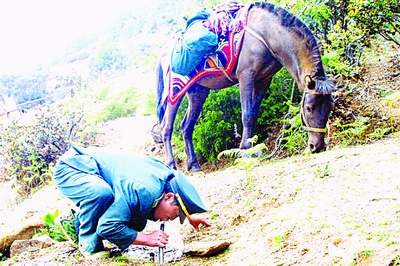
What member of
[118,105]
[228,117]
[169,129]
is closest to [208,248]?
[169,129]

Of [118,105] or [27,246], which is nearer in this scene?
[27,246]

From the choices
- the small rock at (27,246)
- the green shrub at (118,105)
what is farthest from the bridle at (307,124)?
the green shrub at (118,105)

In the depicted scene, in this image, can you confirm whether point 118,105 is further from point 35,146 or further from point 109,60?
point 109,60

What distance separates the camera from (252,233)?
4.39 metres

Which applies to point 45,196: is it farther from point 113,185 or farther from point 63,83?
point 63,83

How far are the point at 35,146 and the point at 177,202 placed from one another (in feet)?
24.5

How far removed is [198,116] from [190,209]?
4444mm

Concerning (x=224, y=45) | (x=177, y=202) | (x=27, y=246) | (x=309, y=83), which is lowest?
(x=27, y=246)

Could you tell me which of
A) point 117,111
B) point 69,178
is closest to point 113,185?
point 69,178

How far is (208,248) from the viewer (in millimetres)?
4188

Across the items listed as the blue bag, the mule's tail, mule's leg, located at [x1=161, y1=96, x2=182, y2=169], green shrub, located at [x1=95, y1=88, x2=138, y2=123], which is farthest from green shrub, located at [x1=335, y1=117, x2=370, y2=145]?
green shrub, located at [x1=95, y1=88, x2=138, y2=123]

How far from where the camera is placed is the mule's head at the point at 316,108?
22.7 ft

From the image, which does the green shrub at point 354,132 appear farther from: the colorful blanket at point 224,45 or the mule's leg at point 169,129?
the mule's leg at point 169,129

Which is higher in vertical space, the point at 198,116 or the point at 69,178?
the point at 69,178
